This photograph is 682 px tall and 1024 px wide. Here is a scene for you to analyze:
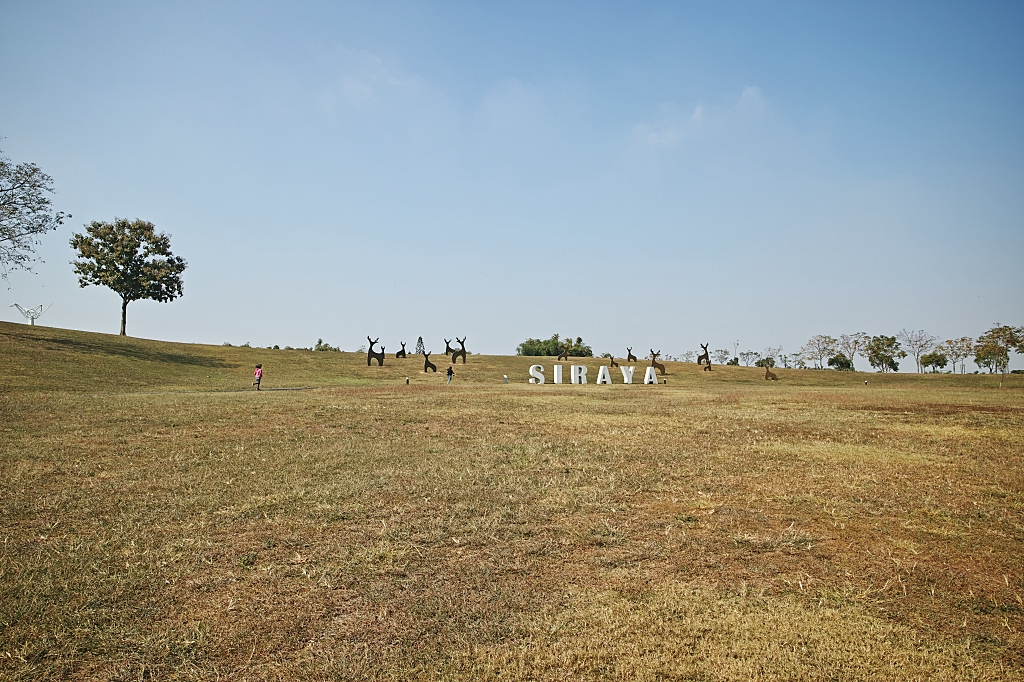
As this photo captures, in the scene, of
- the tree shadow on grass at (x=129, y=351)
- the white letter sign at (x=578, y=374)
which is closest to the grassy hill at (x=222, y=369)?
the tree shadow on grass at (x=129, y=351)

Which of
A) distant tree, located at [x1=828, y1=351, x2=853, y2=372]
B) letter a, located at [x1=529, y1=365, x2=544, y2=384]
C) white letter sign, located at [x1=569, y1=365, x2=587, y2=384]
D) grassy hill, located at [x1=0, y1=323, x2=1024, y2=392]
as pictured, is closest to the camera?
grassy hill, located at [x1=0, y1=323, x2=1024, y2=392]

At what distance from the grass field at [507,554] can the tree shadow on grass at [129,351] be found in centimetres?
3501

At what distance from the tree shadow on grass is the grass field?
35.0 m

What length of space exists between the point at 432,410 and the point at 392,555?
47.2ft

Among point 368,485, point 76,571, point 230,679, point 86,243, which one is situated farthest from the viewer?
point 86,243

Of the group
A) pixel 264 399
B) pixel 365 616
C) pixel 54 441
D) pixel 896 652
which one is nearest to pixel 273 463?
pixel 54 441

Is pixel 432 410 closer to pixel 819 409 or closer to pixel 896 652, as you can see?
pixel 819 409

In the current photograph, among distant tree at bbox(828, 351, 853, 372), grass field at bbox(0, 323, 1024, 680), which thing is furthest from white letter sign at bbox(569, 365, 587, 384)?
distant tree at bbox(828, 351, 853, 372)

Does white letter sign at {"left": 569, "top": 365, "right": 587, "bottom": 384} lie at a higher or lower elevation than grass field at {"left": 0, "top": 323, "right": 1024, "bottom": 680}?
higher

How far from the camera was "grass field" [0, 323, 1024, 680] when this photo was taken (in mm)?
5320

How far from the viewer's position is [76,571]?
23.0 feet

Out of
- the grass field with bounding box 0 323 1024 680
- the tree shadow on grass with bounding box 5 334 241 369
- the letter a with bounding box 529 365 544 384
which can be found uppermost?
the tree shadow on grass with bounding box 5 334 241 369

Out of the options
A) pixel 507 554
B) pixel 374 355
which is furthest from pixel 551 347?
pixel 507 554

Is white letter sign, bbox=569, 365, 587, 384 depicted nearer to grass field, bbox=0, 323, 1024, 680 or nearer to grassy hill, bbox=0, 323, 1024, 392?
grassy hill, bbox=0, 323, 1024, 392
